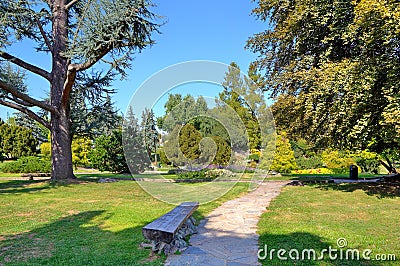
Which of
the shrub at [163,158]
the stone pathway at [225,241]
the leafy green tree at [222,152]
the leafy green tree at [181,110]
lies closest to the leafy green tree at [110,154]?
the shrub at [163,158]

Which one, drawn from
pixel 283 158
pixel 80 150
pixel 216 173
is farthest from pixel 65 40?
pixel 80 150

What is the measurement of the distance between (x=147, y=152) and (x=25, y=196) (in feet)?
28.0

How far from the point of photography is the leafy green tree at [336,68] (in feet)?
22.6

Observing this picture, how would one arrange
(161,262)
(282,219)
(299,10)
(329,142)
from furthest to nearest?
(329,142)
(299,10)
(282,219)
(161,262)

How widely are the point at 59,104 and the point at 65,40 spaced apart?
2.77 metres

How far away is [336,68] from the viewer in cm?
764

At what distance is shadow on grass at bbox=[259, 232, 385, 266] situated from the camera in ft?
11.1

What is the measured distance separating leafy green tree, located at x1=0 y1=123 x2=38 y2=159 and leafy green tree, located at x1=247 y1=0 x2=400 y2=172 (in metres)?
24.7

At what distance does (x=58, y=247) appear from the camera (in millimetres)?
3951

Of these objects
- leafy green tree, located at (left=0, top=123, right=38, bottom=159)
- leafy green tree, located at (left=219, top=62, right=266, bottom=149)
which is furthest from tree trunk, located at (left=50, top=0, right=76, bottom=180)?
leafy green tree, located at (left=0, top=123, right=38, bottom=159)

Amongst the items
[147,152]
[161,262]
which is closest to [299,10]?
[161,262]

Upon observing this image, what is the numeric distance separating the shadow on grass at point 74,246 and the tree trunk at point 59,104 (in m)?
7.74

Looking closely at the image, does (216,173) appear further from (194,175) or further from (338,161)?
(338,161)

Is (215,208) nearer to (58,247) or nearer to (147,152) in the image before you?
(58,247)
